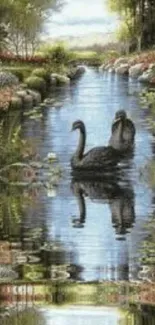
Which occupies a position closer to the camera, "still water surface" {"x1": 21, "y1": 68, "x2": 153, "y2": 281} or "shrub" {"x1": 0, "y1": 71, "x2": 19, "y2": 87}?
"still water surface" {"x1": 21, "y1": 68, "x2": 153, "y2": 281}

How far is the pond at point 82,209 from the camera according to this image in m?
4.94

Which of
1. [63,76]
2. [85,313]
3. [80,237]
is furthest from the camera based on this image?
[63,76]

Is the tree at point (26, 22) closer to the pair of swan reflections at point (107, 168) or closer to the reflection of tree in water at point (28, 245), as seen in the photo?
the pair of swan reflections at point (107, 168)

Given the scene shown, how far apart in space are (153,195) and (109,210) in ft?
0.69

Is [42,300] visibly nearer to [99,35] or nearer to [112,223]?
[112,223]

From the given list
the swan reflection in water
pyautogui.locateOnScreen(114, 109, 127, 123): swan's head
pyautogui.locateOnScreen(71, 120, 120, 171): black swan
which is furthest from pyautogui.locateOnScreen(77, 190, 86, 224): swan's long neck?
pyautogui.locateOnScreen(114, 109, 127, 123): swan's head

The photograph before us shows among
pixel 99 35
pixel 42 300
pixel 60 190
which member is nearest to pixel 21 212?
pixel 60 190

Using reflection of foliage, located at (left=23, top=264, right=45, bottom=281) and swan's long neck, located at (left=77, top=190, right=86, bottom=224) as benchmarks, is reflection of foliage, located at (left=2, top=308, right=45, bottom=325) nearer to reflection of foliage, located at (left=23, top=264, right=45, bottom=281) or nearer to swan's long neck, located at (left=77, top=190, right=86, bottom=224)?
reflection of foliage, located at (left=23, top=264, right=45, bottom=281)

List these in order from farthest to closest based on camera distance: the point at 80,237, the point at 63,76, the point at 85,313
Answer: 1. the point at 63,76
2. the point at 80,237
3. the point at 85,313

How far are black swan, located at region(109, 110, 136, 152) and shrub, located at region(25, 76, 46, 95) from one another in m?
0.40

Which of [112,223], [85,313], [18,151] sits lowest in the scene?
[85,313]

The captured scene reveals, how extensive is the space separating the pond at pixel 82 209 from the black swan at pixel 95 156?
0.03 m

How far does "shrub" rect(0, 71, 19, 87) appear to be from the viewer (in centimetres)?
539

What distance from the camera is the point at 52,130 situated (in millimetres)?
5332
